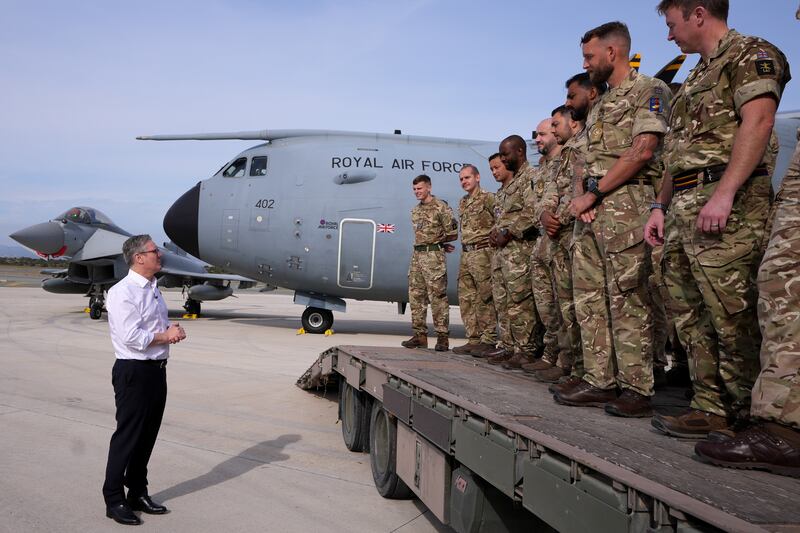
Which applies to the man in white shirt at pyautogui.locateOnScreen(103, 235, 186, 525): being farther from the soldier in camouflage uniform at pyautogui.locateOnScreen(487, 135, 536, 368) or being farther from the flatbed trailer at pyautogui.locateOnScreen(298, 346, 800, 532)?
the soldier in camouflage uniform at pyautogui.locateOnScreen(487, 135, 536, 368)

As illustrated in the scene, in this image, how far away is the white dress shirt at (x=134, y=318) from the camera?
3994 millimetres

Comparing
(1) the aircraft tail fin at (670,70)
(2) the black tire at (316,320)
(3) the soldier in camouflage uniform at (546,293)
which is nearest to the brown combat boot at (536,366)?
(3) the soldier in camouflage uniform at (546,293)

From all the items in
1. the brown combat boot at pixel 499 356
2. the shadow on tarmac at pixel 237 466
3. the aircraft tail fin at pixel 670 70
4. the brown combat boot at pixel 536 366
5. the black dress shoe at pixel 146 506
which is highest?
the aircraft tail fin at pixel 670 70

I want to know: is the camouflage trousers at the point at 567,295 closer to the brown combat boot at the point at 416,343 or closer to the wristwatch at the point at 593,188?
the wristwatch at the point at 593,188

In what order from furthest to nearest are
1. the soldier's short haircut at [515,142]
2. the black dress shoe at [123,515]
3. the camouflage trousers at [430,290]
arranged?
the camouflage trousers at [430,290] < the soldier's short haircut at [515,142] < the black dress shoe at [123,515]

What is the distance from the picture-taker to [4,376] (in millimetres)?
8750

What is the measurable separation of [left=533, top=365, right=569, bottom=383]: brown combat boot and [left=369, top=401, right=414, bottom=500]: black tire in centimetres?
128

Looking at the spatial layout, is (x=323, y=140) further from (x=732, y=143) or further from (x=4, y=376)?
(x=732, y=143)

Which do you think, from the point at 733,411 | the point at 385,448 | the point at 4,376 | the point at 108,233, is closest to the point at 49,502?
the point at 385,448

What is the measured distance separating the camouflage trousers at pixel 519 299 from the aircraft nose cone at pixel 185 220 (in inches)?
369

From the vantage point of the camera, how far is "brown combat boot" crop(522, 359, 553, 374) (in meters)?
5.53

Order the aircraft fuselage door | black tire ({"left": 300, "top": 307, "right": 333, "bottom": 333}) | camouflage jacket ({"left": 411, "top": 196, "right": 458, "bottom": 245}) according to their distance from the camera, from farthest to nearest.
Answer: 1. black tire ({"left": 300, "top": 307, "right": 333, "bottom": 333})
2. the aircraft fuselage door
3. camouflage jacket ({"left": 411, "top": 196, "right": 458, "bottom": 245})

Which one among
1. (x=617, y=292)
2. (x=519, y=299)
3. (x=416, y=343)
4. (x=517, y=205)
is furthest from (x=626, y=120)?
(x=416, y=343)

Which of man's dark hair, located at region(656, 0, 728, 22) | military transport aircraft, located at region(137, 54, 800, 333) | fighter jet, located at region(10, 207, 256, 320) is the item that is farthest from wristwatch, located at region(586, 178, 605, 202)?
fighter jet, located at region(10, 207, 256, 320)
